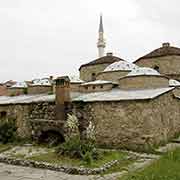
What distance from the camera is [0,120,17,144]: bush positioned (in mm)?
16844

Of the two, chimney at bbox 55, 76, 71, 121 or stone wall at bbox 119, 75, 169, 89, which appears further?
stone wall at bbox 119, 75, 169, 89

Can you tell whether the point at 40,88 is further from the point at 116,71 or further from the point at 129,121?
the point at 129,121

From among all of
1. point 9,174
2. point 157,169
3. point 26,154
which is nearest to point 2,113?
point 26,154

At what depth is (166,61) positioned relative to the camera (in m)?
25.5

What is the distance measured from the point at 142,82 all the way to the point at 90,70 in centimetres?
1098

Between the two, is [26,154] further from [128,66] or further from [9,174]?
[128,66]

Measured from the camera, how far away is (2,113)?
730 inches

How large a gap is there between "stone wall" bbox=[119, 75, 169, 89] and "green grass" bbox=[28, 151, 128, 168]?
214 inches

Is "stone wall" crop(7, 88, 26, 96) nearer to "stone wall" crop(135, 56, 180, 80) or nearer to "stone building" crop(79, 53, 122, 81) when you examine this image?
"stone building" crop(79, 53, 122, 81)

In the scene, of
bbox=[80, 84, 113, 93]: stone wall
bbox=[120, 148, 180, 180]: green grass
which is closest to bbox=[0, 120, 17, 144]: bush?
bbox=[80, 84, 113, 93]: stone wall

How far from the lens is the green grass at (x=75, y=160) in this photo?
1119 centimetres

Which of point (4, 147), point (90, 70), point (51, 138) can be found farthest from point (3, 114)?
point (90, 70)

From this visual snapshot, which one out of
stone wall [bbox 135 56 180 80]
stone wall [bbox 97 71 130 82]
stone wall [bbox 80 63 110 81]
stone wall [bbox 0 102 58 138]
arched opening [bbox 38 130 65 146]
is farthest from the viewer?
stone wall [bbox 80 63 110 81]

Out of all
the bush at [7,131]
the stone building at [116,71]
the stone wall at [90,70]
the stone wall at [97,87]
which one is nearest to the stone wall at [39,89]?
the stone wall at [97,87]
